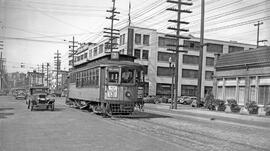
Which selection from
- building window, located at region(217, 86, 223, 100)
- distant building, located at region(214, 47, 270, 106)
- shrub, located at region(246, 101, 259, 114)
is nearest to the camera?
shrub, located at region(246, 101, 259, 114)

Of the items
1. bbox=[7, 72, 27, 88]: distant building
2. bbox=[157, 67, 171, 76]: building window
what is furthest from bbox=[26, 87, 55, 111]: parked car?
bbox=[7, 72, 27, 88]: distant building

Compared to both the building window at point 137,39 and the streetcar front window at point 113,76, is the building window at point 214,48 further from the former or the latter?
the streetcar front window at point 113,76

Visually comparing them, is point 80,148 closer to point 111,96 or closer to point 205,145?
point 205,145

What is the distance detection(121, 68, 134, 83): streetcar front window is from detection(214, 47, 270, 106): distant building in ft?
56.9

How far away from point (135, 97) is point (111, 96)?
1.51 m

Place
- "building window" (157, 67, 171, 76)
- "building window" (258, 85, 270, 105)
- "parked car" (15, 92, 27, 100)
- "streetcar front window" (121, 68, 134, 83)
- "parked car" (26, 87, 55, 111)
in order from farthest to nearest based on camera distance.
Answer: "building window" (157, 67, 171, 76) → "parked car" (15, 92, 27, 100) → "building window" (258, 85, 270, 105) → "parked car" (26, 87, 55, 111) → "streetcar front window" (121, 68, 134, 83)

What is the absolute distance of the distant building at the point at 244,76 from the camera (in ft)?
106

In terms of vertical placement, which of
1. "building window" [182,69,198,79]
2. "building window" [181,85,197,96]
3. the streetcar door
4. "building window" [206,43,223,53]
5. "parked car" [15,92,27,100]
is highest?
"building window" [206,43,223,53]

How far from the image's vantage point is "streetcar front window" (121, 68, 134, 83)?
19.4 m

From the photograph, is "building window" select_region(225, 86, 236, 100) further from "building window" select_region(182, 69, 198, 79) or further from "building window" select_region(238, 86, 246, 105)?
"building window" select_region(182, 69, 198, 79)

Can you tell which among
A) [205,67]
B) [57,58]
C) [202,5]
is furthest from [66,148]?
[57,58]

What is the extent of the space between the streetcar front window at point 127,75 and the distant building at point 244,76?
1734 cm

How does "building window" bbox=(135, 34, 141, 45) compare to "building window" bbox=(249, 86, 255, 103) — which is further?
"building window" bbox=(135, 34, 141, 45)

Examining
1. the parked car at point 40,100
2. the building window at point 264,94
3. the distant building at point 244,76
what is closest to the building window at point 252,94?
the distant building at point 244,76
